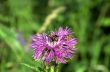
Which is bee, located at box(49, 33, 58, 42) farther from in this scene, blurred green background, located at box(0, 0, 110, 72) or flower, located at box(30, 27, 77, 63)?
blurred green background, located at box(0, 0, 110, 72)

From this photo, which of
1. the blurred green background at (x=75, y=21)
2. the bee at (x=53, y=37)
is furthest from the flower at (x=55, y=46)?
the blurred green background at (x=75, y=21)

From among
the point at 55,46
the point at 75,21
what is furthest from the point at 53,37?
the point at 75,21

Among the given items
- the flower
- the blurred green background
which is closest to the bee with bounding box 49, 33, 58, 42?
the flower

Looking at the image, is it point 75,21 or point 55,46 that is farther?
point 75,21

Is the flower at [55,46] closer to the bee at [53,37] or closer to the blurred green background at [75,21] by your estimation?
the bee at [53,37]

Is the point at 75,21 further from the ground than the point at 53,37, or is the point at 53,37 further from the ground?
the point at 75,21

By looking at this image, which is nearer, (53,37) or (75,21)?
(53,37)

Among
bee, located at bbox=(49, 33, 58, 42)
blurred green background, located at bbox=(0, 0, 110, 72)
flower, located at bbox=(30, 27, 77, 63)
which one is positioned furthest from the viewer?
blurred green background, located at bbox=(0, 0, 110, 72)

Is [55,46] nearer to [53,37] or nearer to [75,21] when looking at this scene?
[53,37]

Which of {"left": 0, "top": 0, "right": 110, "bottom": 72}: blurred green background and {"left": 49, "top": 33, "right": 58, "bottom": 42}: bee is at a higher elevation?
{"left": 0, "top": 0, "right": 110, "bottom": 72}: blurred green background
